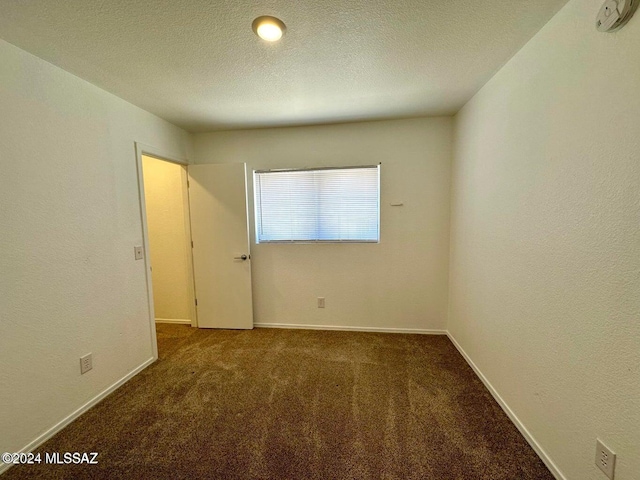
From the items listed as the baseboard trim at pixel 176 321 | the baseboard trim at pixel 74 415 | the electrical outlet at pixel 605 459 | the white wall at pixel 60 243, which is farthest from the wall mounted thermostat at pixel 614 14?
the baseboard trim at pixel 176 321

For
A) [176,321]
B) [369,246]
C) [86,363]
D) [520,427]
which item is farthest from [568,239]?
[176,321]

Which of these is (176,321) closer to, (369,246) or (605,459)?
(369,246)

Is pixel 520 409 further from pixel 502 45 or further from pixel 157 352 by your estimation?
pixel 157 352

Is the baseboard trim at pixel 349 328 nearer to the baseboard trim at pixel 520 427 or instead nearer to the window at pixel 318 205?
the baseboard trim at pixel 520 427

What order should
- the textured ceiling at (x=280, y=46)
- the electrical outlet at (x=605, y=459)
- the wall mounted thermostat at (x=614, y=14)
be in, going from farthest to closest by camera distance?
1. the textured ceiling at (x=280, y=46)
2. the electrical outlet at (x=605, y=459)
3. the wall mounted thermostat at (x=614, y=14)

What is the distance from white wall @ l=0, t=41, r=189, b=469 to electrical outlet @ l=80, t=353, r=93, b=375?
0.03 meters

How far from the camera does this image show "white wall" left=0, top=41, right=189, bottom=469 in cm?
145

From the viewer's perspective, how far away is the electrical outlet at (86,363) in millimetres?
1830

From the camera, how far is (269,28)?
4.41 feet

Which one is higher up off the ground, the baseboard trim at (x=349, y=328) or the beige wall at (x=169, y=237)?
the beige wall at (x=169, y=237)

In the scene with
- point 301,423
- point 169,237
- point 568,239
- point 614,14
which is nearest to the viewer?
point 614,14

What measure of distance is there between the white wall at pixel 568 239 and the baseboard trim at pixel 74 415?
2.99 metres

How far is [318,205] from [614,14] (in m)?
2.40

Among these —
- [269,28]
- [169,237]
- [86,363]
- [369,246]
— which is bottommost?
[86,363]
